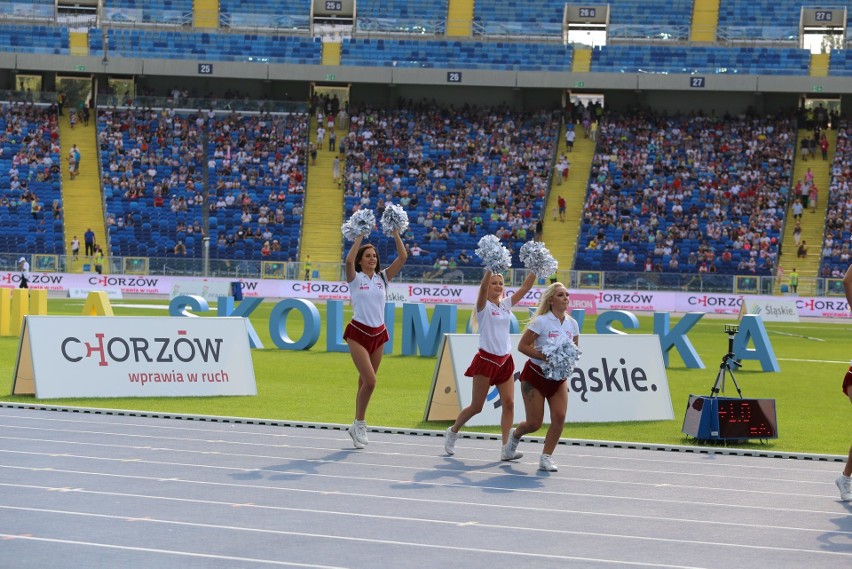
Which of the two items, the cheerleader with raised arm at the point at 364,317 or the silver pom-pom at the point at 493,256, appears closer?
the silver pom-pom at the point at 493,256

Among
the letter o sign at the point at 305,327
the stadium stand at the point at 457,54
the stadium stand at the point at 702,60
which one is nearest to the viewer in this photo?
the letter o sign at the point at 305,327

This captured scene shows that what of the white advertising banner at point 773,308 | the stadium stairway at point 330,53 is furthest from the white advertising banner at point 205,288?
the white advertising banner at point 773,308

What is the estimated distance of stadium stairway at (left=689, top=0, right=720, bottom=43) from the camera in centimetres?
5550

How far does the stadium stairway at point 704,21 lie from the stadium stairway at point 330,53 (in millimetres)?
14543

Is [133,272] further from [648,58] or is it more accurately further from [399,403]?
[399,403]

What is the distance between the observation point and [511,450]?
11.6 meters

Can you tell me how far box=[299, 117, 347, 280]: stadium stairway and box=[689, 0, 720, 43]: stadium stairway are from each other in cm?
1508

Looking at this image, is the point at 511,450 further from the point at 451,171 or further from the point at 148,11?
the point at 148,11

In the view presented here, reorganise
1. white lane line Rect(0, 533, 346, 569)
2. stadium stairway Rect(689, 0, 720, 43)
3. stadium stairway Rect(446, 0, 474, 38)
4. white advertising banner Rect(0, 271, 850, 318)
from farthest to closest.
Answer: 1. stadium stairway Rect(446, 0, 474, 38)
2. stadium stairway Rect(689, 0, 720, 43)
3. white advertising banner Rect(0, 271, 850, 318)
4. white lane line Rect(0, 533, 346, 569)

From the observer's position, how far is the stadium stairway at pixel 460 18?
56.6m

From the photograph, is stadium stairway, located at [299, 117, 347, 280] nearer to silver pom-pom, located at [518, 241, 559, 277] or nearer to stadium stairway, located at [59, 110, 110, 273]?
stadium stairway, located at [59, 110, 110, 273]

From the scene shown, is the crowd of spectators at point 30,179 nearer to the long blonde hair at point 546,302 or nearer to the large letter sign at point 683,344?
the large letter sign at point 683,344

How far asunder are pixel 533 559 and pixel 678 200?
43643 mm

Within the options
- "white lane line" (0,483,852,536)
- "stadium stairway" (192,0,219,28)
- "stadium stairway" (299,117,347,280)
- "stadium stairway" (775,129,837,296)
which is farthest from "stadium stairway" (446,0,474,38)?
"white lane line" (0,483,852,536)
